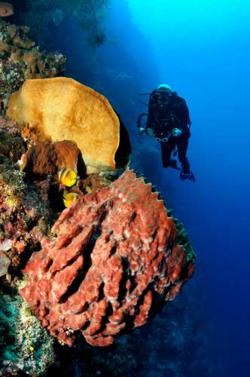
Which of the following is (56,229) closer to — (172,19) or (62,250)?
(62,250)

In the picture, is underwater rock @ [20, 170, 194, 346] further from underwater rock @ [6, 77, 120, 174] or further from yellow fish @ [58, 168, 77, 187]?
underwater rock @ [6, 77, 120, 174]

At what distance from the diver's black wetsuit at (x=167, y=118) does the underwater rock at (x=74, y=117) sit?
4.58m


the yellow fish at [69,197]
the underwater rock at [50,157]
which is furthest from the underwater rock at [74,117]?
the yellow fish at [69,197]

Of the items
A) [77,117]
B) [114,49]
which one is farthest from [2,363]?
[114,49]

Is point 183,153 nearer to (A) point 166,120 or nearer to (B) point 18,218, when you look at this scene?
(A) point 166,120

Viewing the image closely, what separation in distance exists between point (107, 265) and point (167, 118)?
251 inches

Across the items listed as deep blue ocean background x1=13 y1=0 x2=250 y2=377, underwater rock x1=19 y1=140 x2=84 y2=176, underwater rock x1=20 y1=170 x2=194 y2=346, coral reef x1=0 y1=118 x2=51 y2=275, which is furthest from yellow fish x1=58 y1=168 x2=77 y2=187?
deep blue ocean background x1=13 y1=0 x2=250 y2=377

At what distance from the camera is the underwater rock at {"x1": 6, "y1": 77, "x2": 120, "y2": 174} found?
3.76 meters

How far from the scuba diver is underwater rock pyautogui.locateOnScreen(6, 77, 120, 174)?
410 centimetres

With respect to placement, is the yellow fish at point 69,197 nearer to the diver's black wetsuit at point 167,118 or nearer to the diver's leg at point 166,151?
the diver's black wetsuit at point 167,118

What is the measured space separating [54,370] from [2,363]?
0.69 m

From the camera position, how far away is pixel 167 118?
Result: 27.4ft

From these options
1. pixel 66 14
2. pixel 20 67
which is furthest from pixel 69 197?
pixel 66 14

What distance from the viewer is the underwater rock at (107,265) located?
2580mm
